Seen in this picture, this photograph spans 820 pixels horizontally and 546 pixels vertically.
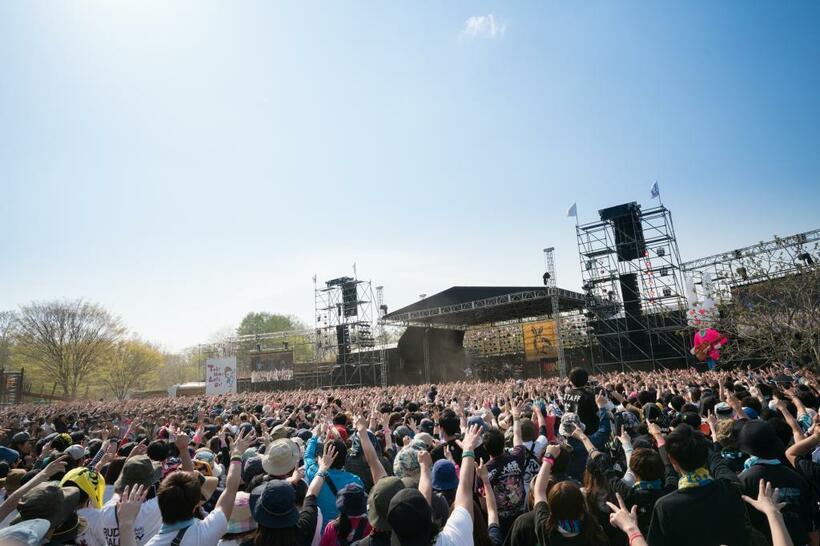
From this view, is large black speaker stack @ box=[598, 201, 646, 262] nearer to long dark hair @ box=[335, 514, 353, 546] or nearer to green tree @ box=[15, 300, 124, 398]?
long dark hair @ box=[335, 514, 353, 546]

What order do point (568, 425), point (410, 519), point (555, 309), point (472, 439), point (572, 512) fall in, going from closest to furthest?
point (410, 519), point (572, 512), point (472, 439), point (568, 425), point (555, 309)

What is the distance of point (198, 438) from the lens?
21.5ft

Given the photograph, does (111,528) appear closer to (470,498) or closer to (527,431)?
(470,498)

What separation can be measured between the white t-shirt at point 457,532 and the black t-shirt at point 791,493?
6.10 feet

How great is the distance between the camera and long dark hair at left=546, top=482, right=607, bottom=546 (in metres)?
2.16

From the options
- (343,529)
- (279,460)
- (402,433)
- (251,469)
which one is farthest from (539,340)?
(343,529)

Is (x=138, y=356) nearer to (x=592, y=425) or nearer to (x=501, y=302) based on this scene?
(x=501, y=302)

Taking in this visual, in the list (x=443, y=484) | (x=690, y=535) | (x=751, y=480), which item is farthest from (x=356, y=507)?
(x=751, y=480)

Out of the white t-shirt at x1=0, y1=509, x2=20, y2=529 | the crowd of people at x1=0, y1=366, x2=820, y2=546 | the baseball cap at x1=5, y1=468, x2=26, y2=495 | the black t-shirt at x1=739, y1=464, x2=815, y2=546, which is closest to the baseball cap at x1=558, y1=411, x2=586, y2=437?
the crowd of people at x1=0, y1=366, x2=820, y2=546

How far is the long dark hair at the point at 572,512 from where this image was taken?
85.0 inches

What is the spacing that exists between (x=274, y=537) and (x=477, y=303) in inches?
938

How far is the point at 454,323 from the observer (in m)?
31.2

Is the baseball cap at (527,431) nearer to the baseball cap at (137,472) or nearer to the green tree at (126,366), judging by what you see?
the baseball cap at (137,472)

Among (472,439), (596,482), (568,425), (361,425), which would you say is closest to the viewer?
(472,439)
